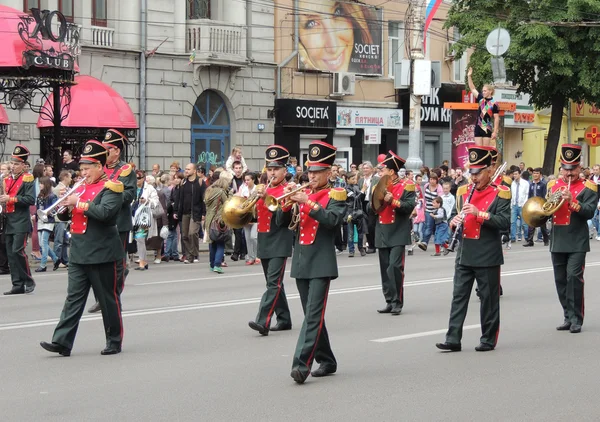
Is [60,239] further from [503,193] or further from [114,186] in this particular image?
[503,193]

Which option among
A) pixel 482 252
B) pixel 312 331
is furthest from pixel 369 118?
pixel 312 331

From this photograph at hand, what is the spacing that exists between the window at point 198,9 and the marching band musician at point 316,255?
950 inches

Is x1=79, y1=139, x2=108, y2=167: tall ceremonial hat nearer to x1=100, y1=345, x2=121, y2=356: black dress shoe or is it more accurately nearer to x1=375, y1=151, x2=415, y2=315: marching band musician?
x1=100, y1=345, x2=121, y2=356: black dress shoe

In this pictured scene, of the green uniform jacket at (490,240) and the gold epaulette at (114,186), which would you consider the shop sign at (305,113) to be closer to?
the green uniform jacket at (490,240)

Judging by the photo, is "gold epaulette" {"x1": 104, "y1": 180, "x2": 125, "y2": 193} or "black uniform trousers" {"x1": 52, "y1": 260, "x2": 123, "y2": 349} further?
"gold epaulette" {"x1": 104, "y1": 180, "x2": 125, "y2": 193}

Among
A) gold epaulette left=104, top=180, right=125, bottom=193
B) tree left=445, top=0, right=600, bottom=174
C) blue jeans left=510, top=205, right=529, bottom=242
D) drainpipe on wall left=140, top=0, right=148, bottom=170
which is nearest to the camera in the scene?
gold epaulette left=104, top=180, right=125, bottom=193

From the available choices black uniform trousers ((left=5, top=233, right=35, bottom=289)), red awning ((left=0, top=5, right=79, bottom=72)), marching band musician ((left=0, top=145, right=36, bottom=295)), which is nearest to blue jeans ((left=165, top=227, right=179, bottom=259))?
red awning ((left=0, top=5, right=79, bottom=72))

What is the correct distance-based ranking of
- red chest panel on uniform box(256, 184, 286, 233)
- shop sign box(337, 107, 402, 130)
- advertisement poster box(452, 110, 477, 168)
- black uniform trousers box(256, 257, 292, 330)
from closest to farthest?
black uniform trousers box(256, 257, 292, 330)
red chest panel on uniform box(256, 184, 286, 233)
shop sign box(337, 107, 402, 130)
advertisement poster box(452, 110, 477, 168)

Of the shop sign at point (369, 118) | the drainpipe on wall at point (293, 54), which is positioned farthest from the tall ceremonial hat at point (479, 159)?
the shop sign at point (369, 118)

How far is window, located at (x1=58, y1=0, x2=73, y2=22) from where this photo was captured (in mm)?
28875

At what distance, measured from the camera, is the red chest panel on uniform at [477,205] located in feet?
34.1

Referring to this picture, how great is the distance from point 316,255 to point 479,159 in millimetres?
2255

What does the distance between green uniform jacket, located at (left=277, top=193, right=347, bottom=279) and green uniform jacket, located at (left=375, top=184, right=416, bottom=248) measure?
4.53 metres

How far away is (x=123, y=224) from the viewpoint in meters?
13.2
